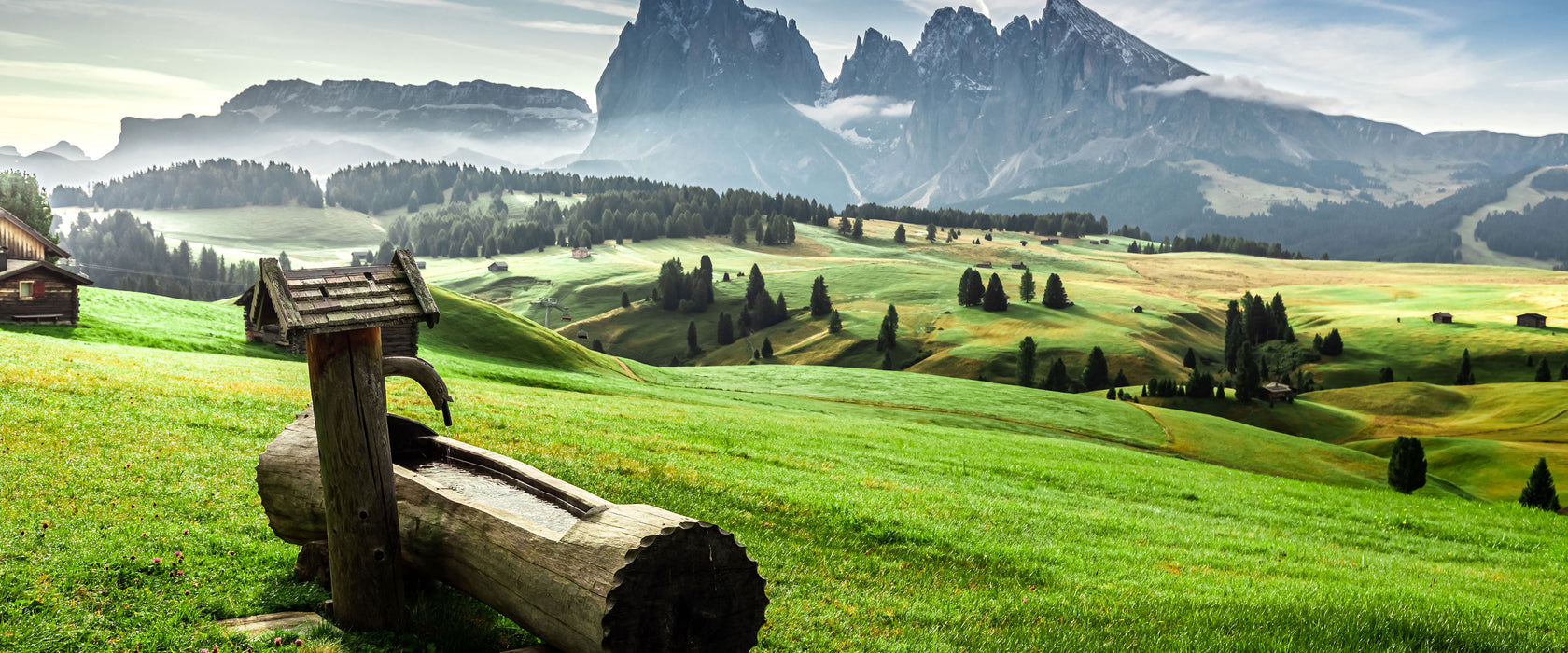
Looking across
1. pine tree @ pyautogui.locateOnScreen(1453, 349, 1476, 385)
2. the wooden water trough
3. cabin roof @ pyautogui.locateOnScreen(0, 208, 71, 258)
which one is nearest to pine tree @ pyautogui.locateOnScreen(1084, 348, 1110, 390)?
pine tree @ pyautogui.locateOnScreen(1453, 349, 1476, 385)

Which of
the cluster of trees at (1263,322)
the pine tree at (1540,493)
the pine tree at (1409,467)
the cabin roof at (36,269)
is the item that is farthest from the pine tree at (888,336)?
the cabin roof at (36,269)

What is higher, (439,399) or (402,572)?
(439,399)

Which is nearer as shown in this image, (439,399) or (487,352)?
(439,399)

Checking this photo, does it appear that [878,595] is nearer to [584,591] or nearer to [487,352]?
[584,591]

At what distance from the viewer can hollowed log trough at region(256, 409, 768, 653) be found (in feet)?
26.6

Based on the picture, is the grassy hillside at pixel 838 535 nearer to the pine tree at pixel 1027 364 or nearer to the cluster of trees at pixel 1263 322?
the pine tree at pixel 1027 364

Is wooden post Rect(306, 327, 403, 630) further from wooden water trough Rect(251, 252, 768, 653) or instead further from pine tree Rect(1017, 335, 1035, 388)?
pine tree Rect(1017, 335, 1035, 388)

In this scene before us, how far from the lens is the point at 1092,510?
2314 cm

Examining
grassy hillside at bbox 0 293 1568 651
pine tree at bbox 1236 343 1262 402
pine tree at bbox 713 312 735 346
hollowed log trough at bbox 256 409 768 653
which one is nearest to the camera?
hollowed log trough at bbox 256 409 768 653

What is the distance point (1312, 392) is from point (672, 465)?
463 ft

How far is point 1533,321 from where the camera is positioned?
174875 millimetres

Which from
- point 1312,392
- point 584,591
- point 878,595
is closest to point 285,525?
point 584,591

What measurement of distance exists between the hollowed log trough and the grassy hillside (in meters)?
0.96

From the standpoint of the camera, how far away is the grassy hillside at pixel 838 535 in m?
10.7
